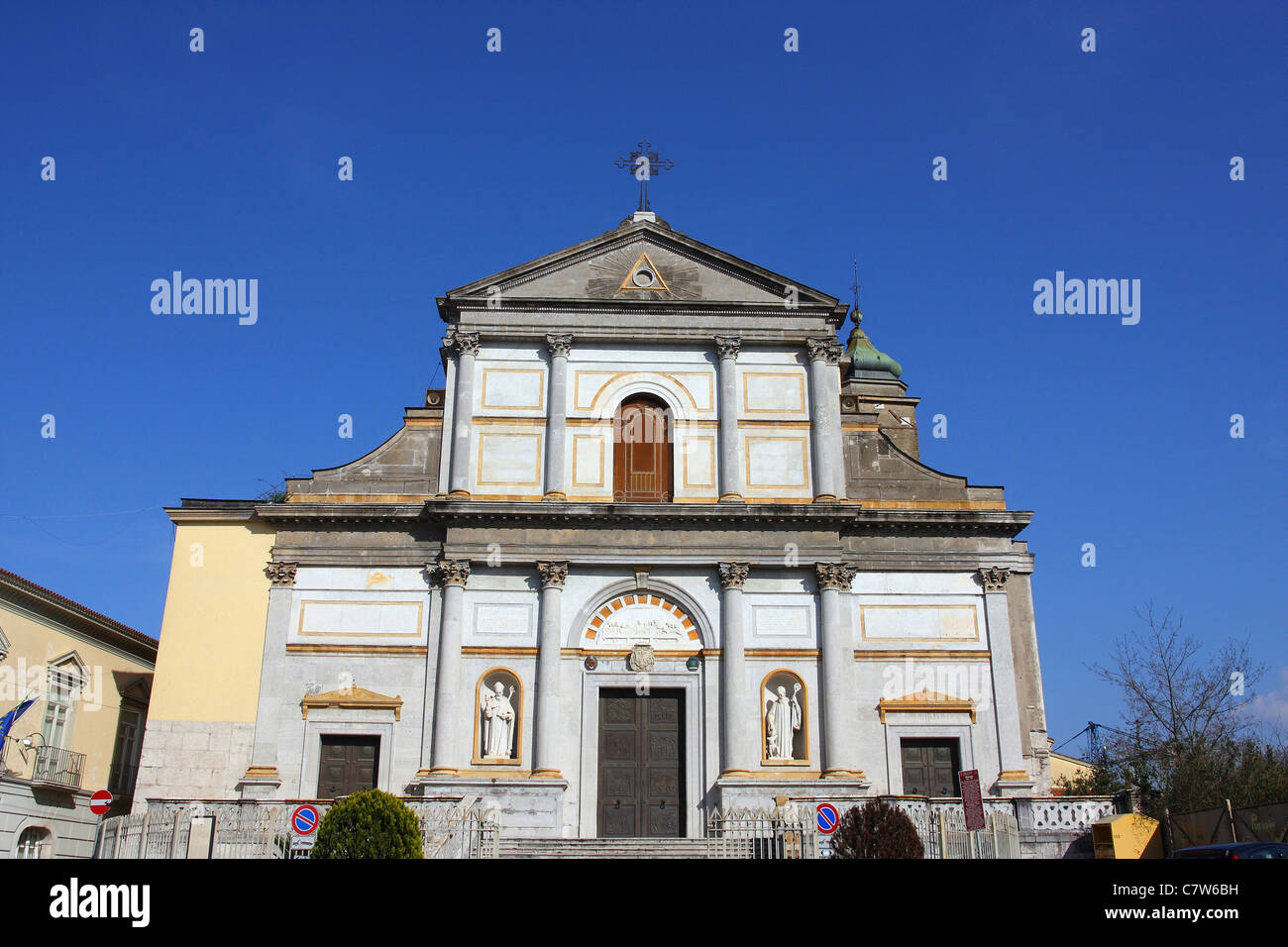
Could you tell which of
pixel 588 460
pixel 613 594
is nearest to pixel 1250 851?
pixel 613 594

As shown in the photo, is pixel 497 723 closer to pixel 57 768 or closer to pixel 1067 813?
pixel 1067 813

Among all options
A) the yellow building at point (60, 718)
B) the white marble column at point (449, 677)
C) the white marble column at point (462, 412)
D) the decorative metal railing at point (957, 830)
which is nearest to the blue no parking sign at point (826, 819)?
the decorative metal railing at point (957, 830)

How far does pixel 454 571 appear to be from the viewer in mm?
24281

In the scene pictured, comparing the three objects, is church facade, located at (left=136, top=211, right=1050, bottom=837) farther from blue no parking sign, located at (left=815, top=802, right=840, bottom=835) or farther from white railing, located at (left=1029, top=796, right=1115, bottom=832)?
blue no parking sign, located at (left=815, top=802, right=840, bottom=835)

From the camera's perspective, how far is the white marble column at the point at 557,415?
25.2m

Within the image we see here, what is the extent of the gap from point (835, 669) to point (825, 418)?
232 inches

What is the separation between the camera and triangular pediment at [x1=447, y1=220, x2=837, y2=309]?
88.1 ft

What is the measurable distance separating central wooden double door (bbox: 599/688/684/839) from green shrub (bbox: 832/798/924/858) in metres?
5.76

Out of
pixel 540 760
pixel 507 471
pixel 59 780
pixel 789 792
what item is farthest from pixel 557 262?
pixel 59 780

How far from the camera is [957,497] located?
25.8 m

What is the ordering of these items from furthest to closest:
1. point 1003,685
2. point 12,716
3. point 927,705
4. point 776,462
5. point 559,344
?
point 559,344, point 776,462, point 12,716, point 1003,685, point 927,705

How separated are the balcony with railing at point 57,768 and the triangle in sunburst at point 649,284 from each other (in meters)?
17.9

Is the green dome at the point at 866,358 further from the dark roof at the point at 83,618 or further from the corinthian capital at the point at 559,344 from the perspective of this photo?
the dark roof at the point at 83,618

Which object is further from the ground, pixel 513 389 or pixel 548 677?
pixel 513 389
